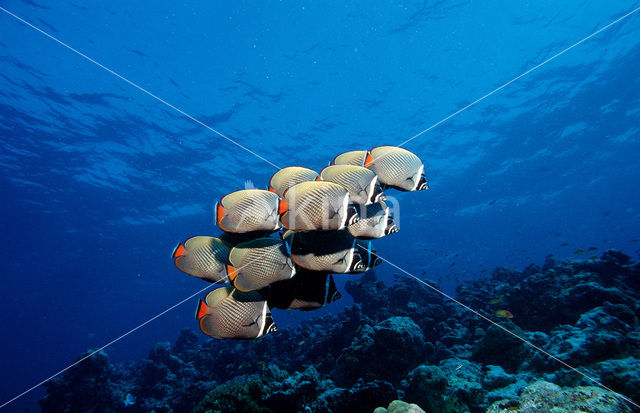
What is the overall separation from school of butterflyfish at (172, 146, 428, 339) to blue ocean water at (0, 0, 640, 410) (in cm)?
539

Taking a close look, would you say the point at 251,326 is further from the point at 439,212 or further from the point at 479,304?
the point at 439,212

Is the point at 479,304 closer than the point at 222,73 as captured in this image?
Yes

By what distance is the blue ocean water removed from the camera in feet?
51.8

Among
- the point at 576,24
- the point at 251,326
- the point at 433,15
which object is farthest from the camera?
the point at 576,24

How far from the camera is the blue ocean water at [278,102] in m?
15.8

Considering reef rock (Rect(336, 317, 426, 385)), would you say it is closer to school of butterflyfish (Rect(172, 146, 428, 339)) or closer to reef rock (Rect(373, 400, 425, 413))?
reef rock (Rect(373, 400, 425, 413))

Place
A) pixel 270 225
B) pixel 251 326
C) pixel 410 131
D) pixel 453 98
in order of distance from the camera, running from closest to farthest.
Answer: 1. pixel 270 225
2. pixel 251 326
3. pixel 453 98
4. pixel 410 131

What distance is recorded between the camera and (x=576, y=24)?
57.4ft

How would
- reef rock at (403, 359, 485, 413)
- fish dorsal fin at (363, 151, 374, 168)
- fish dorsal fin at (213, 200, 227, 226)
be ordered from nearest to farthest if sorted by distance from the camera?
fish dorsal fin at (213, 200, 227, 226) < fish dorsal fin at (363, 151, 374, 168) < reef rock at (403, 359, 485, 413)

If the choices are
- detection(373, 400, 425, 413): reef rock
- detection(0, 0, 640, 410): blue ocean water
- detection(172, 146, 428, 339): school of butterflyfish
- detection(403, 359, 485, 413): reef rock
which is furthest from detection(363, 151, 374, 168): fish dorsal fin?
detection(0, 0, 640, 410): blue ocean water

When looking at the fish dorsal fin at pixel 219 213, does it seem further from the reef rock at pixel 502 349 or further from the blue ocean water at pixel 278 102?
the reef rock at pixel 502 349

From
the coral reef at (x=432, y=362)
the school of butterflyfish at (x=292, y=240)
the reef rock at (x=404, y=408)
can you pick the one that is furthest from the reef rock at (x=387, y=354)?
the school of butterflyfish at (x=292, y=240)

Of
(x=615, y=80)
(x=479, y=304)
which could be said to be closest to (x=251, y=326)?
(x=479, y=304)

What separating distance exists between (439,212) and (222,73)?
1306 inches
